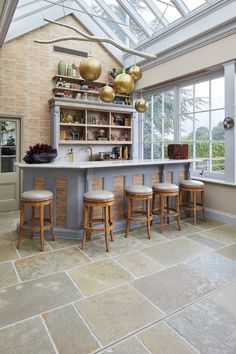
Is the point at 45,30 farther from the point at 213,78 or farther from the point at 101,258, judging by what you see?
the point at 101,258

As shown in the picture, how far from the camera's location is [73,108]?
5445 millimetres

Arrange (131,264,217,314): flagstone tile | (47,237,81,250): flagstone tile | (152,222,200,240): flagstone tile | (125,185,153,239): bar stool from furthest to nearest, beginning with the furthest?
(152,222,200,240): flagstone tile, (125,185,153,239): bar stool, (47,237,81,250): flagstone tile, (131,264,217,314): flagstone tile

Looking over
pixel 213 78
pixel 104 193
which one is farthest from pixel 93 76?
pixel 213 78

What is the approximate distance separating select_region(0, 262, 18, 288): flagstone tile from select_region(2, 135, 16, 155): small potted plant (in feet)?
9.77

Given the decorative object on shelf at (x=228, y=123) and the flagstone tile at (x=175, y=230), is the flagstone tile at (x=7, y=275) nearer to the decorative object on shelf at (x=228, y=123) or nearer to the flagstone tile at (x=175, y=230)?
the flagstone tile at (x=175, y=230)

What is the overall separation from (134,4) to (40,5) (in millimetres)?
1842

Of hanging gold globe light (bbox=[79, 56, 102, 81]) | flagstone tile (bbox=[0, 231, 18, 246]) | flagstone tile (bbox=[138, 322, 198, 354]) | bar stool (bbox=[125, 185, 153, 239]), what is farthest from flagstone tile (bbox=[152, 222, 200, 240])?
hanging gold globe light (bbox=[79, 56, 102, 81])

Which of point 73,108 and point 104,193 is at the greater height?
point 73,108

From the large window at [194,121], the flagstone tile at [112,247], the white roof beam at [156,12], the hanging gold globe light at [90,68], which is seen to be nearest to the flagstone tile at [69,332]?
the flagstone tile at [112,247]

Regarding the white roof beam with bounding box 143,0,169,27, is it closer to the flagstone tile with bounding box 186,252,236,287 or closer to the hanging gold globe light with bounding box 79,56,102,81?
the hanging gold globe light with bounding box 79,56,102,81

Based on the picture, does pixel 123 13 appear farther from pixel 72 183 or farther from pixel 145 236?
pixel 145 236

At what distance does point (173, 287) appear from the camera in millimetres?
2248

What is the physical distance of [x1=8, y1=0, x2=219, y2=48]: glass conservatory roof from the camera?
458cm

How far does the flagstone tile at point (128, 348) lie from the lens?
5.02 ft
